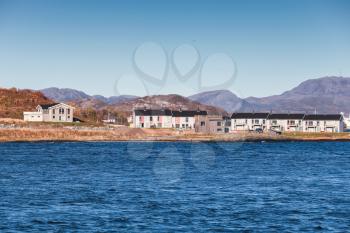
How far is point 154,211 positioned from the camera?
36.9 meters

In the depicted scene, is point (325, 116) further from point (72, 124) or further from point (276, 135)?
point (72, 124)

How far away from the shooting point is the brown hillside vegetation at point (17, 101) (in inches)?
6383

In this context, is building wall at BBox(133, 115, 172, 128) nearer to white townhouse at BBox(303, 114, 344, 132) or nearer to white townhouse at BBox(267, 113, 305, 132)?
white townhouse at BBox(267, 113, 305, 132)

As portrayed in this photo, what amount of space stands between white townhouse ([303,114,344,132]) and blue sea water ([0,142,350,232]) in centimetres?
11553

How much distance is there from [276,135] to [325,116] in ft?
112

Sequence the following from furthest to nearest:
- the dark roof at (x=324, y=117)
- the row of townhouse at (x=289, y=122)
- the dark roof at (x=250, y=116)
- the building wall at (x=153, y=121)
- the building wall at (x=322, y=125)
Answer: the dark roof at (x=250, y=116)
the row of townhouse at (x=289, y=122)
the building wall at (x=322, y=125)
the dark roof at (x=324, y=117)
the building wall at (x=153, y=121)

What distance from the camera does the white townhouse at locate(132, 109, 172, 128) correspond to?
176 meters

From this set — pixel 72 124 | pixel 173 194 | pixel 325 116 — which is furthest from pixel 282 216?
pixel 325 116

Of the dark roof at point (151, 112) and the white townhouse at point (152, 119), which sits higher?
the dark roof at point (151, 112)

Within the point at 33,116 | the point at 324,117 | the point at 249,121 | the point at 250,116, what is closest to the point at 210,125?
the point at 249,121

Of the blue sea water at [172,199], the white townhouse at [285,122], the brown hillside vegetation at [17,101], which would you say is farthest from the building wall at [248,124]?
the blue sea water at [172,199]

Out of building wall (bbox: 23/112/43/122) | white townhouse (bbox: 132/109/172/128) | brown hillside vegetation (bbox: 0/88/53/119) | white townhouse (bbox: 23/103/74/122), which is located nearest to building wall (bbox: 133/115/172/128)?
white townhouse (bbox: 132/109/172/128)

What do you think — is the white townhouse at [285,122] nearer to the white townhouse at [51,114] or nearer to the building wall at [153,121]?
the building wall at [153,121]

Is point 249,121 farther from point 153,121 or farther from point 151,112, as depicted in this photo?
point 151,112
